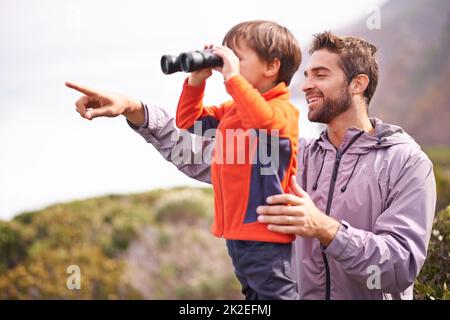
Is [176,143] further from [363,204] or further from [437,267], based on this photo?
[437,267]

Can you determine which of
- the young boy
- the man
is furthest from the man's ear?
the young boy

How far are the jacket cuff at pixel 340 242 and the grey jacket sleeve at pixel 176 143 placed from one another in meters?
0.97

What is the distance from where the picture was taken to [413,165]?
3582mm

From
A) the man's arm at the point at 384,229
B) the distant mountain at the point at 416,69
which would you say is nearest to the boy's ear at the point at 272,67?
the man's arm at the point at 384,229

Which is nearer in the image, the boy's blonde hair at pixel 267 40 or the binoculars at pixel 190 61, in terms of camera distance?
the binoculars at pixel 190 61

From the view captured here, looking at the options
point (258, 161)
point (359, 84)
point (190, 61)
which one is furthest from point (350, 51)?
point (190, 61)

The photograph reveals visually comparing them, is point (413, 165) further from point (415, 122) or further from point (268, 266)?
point (415, 122)

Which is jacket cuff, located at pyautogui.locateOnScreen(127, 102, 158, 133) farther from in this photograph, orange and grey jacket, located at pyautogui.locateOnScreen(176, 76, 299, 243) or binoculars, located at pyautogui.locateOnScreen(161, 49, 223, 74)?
binoculars, located at pyautogui.locateOnScreen(161, 49, 223, 74)

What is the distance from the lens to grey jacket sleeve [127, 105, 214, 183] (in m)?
3.79

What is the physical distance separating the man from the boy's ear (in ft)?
1.64

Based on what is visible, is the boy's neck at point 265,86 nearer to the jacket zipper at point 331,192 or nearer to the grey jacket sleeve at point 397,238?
the grey jacket sleeve at point 397,238

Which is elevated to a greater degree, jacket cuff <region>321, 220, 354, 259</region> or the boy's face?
the boy's face

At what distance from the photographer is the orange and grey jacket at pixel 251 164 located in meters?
2.84
